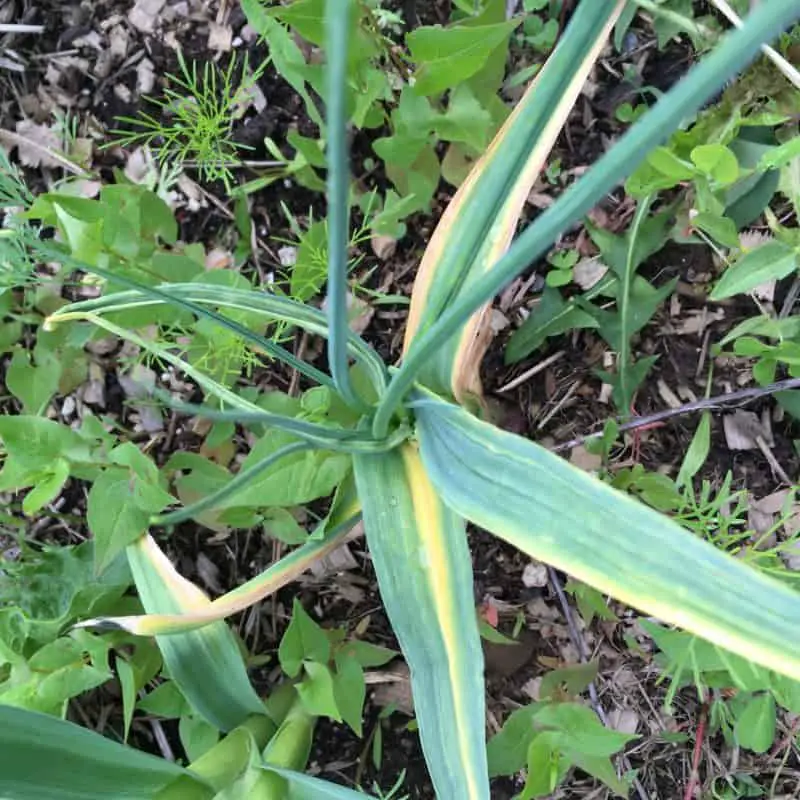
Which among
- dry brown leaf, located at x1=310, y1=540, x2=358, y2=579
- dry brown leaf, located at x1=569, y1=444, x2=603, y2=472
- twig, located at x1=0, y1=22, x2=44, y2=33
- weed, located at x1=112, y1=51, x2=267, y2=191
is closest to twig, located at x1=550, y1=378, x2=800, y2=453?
dry brown leaf, located at x1=569, y1=444, x2=603, y2=472

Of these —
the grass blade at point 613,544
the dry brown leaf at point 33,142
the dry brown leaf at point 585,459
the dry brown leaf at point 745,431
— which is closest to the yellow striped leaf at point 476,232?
the grass blade at point 613,544

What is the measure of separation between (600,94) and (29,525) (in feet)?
2.92

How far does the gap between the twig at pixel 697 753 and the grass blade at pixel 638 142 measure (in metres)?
0.69

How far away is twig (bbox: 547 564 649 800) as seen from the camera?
91cm

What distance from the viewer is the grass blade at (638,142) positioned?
0.23 metres

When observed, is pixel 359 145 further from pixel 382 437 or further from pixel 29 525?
pixel 29 525

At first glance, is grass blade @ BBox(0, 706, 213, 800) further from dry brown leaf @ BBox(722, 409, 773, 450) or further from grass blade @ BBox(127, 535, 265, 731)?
dry brown leaf @ BBox(722, 409, 773, 450)

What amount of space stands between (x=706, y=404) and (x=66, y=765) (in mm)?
680

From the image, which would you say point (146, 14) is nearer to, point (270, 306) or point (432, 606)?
point (270, 306)

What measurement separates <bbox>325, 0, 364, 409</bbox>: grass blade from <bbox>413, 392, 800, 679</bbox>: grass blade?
127 millimetres

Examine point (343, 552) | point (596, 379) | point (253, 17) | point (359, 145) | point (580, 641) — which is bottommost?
point (580, 641)

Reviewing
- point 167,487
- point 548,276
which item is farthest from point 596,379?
point 167,487

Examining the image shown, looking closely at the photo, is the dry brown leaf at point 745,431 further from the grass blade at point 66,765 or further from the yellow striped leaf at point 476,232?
the grass blade at point 66,765

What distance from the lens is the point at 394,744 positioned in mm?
938
